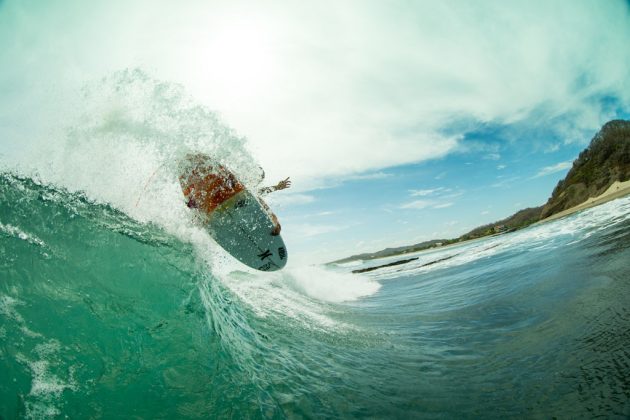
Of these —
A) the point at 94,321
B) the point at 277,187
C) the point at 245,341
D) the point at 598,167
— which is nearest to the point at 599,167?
the point at 598,167

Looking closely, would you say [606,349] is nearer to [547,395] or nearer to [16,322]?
[547,395]

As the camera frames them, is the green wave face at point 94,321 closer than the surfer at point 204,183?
Yes

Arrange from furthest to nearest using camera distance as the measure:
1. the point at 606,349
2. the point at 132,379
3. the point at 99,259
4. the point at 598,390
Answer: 1. the point at 99,259
2. the point at 132,379
3. the point at 606,349
4. the point at 598,390

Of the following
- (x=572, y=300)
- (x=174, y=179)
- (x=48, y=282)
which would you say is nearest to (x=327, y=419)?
(x=572, y=300)

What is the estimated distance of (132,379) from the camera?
12.9ft

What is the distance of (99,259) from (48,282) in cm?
100

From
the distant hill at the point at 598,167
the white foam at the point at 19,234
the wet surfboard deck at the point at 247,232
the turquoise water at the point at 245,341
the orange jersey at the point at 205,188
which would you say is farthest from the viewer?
Result: the distant hill at the point at 598,167

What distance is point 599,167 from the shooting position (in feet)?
194

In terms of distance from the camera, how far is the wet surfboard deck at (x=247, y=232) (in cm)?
895

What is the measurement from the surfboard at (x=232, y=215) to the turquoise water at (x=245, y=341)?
155 centimetres

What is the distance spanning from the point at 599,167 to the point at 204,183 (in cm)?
7752

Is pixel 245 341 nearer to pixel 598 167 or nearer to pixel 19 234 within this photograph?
pixel 19 234

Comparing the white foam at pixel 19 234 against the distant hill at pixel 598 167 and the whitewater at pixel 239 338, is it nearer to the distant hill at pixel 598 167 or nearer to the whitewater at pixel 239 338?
the whitewater at pixel 239 338

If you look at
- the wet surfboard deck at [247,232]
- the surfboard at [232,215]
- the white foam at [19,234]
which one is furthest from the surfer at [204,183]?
the white foam at [19,234]
